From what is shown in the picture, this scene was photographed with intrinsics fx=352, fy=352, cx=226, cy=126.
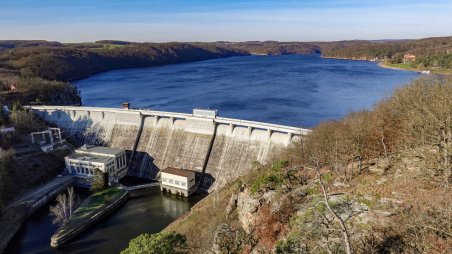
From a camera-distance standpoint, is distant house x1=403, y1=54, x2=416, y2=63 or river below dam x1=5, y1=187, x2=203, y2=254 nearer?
river below dam x1=5, y1=187, x2=203, y2=254

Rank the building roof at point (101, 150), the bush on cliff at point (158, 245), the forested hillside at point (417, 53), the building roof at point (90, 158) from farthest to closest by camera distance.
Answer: the forested hillside at point (417, 53) < the building roof at point (101, 150) < the building roof at point (90, 158) < the bush on cliff at point (158, 245)

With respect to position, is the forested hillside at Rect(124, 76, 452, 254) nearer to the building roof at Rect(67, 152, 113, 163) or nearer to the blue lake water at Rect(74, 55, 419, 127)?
the building roof at Rect(67, 152, 113, 163)

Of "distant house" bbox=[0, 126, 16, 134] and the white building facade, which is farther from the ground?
"distant house" bbox=[0, 126, 16, 134]

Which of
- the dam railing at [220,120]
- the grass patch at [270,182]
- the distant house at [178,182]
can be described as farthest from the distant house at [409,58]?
the grass patch at [270,182]

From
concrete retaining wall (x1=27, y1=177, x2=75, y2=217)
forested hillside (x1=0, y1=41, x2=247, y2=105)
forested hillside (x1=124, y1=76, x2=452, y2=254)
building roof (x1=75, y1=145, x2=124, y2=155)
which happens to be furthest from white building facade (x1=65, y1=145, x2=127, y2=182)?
forested hillside (x1=0, y1=41, x2=247, y2=105)

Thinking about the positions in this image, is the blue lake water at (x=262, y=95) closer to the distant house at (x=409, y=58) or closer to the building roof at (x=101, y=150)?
the building roof at (x=101, y=150)

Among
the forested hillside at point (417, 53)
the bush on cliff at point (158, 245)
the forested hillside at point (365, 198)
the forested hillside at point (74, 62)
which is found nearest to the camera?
the forested hillside at point (365, 198)

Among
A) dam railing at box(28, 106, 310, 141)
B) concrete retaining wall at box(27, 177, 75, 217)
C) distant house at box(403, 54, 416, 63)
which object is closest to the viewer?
concrete retaining wall at box(27, 177, 75, 217)
